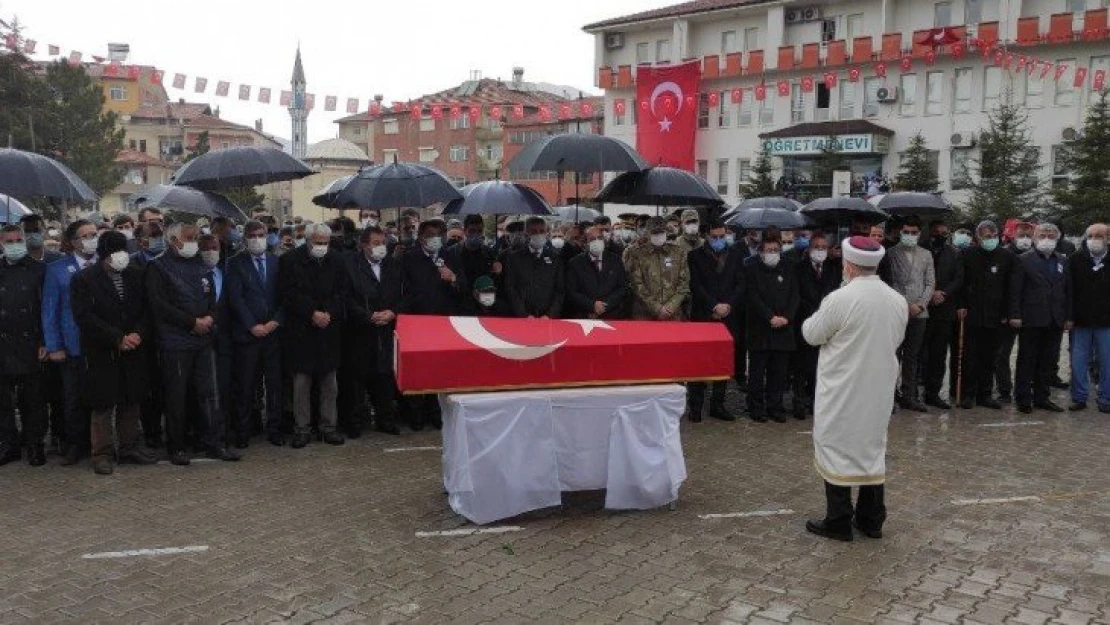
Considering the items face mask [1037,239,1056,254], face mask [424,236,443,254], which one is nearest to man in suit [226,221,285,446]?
face mask [424,236,443,254]

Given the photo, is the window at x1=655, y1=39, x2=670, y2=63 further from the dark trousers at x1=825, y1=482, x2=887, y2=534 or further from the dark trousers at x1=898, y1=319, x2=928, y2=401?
the dark trousers at x1=825, y1=482, x2=887, y2=534

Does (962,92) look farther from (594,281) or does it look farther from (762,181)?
(594,281)

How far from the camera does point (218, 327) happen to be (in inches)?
334

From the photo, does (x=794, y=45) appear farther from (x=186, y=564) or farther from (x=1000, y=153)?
(x=186, y=564)

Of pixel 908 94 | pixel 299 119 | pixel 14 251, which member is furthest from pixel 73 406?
pixel 299 119

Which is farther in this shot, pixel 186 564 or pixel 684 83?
pixel 684 83

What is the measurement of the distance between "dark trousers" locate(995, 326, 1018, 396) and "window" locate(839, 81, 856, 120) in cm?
3800

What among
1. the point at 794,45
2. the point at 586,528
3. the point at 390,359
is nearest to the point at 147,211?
the point at 390,359

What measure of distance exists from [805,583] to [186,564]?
367 centimetres

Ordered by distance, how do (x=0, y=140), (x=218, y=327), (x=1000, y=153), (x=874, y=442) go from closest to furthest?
(x=874, y=442) → (x=218, y=327) → (x=1000, y=153) → (x=0, y=140)

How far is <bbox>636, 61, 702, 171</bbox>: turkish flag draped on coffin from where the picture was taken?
50.5m

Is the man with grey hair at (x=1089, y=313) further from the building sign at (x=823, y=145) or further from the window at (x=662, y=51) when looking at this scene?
the window at (x=662, y=51)

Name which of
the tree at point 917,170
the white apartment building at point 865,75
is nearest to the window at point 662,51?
the white apartment building at point 865,75

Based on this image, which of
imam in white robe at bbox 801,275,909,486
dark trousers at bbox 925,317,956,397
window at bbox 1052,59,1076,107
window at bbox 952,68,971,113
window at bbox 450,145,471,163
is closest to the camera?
imam in white robe at bbox 801,275,909,486
